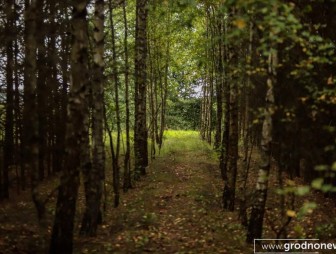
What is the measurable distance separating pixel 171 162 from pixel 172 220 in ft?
34.7

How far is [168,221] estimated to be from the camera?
1216 cm

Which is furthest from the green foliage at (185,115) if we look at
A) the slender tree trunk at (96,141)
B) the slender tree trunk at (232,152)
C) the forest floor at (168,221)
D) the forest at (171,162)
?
the slender tree trunk at (96,141)

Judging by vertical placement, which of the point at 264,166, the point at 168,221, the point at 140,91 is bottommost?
the point at 168,221

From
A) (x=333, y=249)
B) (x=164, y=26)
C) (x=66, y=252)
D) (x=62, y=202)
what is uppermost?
(x=164, y=26)

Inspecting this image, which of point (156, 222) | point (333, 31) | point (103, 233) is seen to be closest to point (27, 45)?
point (103, 233)

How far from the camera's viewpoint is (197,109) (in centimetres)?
5488

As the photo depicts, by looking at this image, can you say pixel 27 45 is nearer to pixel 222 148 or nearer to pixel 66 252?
pixel 66 252

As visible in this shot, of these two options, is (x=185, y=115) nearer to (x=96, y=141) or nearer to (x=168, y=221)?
(x=168, y=221)

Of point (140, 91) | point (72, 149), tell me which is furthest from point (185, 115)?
point (72, 149)

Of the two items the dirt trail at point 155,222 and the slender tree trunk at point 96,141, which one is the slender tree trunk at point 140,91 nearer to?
the dirt trail at point 155,222

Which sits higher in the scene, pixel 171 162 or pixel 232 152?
pixel 232 152

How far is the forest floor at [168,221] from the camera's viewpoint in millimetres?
9344

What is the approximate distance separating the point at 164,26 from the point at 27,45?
19.1m

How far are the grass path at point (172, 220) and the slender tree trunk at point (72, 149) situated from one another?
144 centimetres
